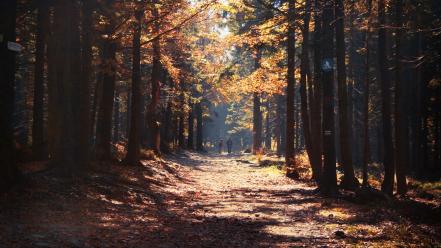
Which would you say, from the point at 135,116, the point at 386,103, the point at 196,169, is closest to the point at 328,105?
the point at 386,103

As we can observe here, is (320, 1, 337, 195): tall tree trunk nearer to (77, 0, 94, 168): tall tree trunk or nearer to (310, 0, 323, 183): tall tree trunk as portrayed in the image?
(310, 0, 323, 183): tall tree trunk

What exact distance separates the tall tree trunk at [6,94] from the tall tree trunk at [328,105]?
8.64 metres

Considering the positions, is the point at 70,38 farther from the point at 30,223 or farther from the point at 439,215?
the point at 439,215

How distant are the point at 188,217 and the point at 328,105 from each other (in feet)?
19.8

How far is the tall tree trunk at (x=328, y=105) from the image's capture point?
14.2 m

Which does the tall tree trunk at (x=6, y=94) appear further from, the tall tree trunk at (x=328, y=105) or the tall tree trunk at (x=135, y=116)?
the tall tree trunk at (x=135, y=116)

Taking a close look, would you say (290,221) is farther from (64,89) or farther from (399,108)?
(399,108)

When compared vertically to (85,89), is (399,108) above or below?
below

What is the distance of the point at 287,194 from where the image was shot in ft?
50.9

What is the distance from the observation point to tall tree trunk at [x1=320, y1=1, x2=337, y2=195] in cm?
1424

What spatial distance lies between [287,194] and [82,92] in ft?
24.8

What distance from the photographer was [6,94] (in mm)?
9883

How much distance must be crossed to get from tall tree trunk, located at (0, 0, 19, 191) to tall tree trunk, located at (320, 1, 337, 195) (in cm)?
864

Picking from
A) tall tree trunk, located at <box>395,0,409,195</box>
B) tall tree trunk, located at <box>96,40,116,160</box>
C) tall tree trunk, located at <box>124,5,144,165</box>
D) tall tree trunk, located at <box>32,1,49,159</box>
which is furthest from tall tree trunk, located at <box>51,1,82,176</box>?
tall tree trunk, located at <box>395,0,409,195</box>
